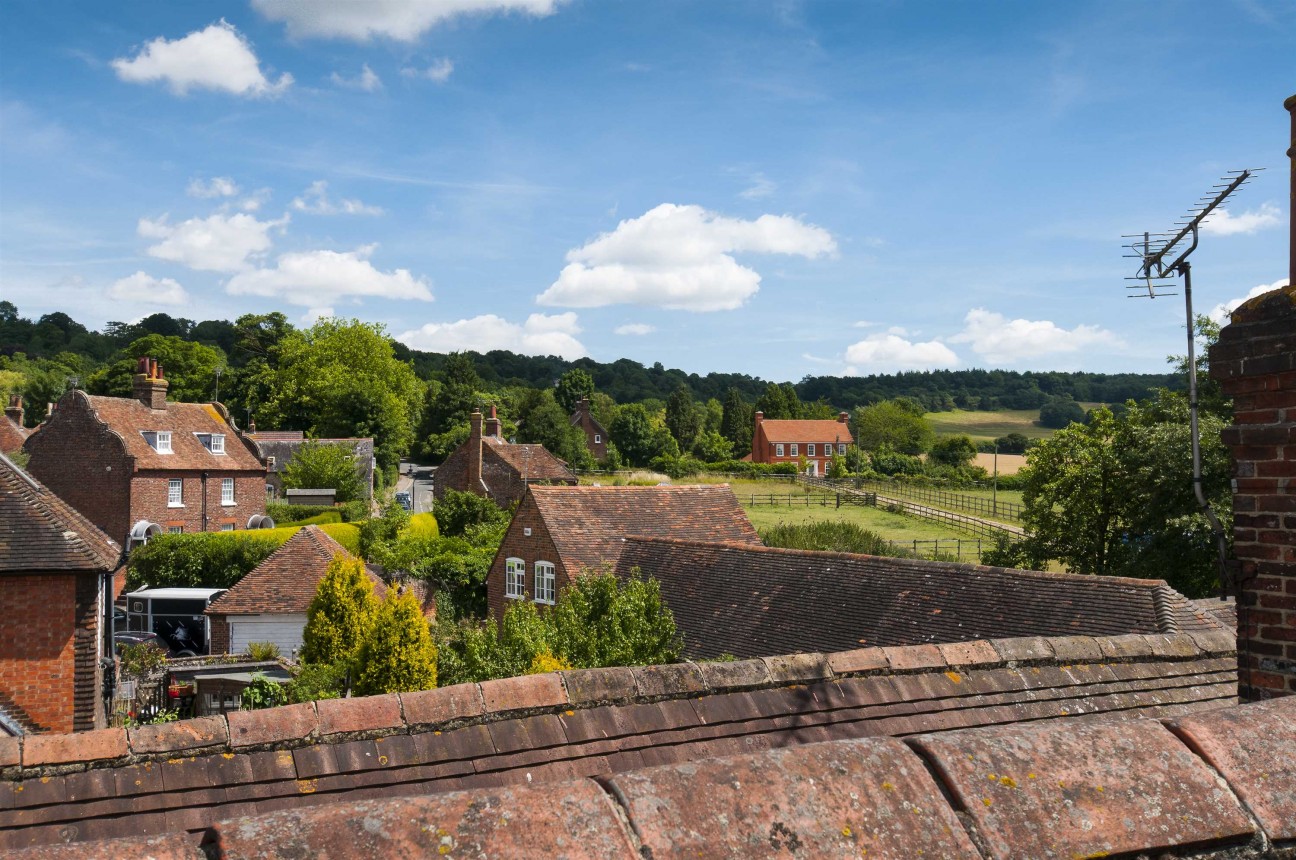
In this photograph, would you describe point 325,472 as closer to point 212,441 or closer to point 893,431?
point 212,441

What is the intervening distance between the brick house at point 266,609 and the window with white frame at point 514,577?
3570 millimetres

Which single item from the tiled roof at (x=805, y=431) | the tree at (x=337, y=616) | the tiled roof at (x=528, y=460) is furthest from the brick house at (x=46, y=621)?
the tiled roof at (x=805, y=431)

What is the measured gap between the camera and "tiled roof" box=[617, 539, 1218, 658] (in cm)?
1442

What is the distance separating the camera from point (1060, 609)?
48.8 feet

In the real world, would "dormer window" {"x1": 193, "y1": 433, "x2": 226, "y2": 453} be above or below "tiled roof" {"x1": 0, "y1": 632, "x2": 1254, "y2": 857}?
above

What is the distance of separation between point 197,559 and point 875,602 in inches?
1108

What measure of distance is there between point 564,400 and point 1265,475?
105m

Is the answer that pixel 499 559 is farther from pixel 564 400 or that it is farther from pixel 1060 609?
pixel 564 400

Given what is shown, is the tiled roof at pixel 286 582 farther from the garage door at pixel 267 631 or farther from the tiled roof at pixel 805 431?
the tiled roof at pixel 805 431

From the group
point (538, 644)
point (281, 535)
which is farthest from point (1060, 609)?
point (281, 535)

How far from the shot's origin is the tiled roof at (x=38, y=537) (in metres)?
15.1

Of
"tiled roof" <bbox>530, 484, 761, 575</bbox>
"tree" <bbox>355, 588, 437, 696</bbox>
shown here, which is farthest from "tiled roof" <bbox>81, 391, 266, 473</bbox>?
"tree" <bbox>355, 588, 437, 696</bbox>

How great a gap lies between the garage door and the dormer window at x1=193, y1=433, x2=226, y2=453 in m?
19.1

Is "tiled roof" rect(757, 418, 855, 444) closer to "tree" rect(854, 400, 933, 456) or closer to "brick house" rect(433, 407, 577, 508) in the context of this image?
"tree" rect(854, 400, 933, 456)
